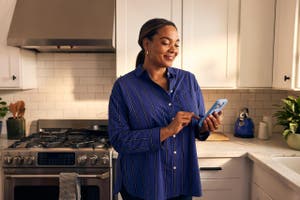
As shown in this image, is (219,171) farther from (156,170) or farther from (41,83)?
(41,83)

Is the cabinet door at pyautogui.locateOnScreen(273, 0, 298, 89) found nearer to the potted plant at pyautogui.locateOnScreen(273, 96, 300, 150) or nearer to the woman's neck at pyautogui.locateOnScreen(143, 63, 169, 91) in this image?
the potted plant at pyautogui.locateOnScreen(273, 96, 300, 150)

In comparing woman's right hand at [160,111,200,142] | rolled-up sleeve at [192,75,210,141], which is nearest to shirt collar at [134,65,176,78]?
rolled-up sleeve at [192,75,210,141]

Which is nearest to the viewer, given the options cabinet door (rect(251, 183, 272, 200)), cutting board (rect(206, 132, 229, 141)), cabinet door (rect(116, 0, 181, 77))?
cabinet door (rect(251, 183, 272, 200))

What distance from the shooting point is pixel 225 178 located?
188 cm

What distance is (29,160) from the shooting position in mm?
1812

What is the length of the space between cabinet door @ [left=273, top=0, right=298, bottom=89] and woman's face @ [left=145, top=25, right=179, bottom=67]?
3.39 feet

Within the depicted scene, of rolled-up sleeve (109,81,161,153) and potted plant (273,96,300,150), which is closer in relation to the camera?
rolled-up sleeve (109,81,161,153)

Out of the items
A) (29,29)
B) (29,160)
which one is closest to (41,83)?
(29,29)

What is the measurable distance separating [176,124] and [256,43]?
4.10 feet

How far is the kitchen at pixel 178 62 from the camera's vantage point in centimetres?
204

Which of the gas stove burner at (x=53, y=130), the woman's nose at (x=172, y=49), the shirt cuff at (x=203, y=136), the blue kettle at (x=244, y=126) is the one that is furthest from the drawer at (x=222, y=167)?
the gas stove burner at (x=53, y=130)

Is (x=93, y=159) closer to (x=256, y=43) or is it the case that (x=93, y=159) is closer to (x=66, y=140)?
(x=66, y=140)

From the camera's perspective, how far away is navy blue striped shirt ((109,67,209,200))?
1.24m

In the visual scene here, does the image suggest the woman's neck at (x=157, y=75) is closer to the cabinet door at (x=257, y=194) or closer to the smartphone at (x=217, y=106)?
the smartphone at (x=217, y=106)
